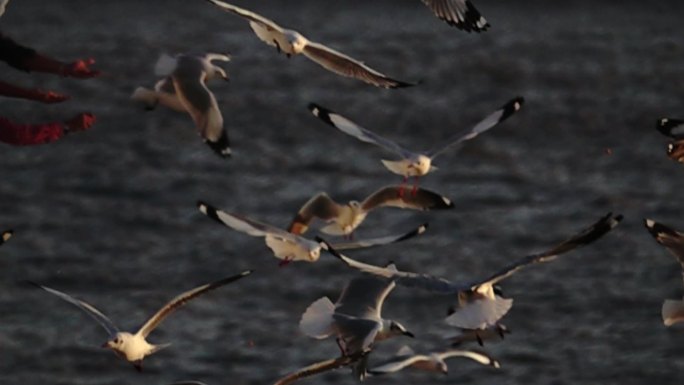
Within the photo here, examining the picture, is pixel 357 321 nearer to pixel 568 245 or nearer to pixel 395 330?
pixel 395 330

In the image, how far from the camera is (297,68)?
16.9 m

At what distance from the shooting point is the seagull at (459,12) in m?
8.44

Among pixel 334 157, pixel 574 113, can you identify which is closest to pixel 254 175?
pixel 334 157

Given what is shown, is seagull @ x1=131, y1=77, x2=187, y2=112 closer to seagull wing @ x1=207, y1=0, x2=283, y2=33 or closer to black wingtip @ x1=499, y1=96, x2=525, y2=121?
seagull wing @ x1=207, y1=0, x2=283, y2=33

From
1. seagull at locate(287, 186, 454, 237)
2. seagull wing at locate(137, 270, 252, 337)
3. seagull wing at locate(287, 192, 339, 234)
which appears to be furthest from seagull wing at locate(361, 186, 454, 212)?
seagull wing at locate(137, 270, 252, 337)

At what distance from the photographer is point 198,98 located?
849cm

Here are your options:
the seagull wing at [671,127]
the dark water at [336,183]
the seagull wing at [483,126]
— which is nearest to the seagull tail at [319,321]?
the seagull wing at [483,126]

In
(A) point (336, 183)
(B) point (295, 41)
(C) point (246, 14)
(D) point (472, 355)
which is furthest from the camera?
(A) point (336, 183)

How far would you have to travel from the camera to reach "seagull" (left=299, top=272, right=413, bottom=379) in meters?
8.28

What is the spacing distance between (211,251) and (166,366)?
6.89 feet

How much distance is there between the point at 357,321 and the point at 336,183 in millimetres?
5667

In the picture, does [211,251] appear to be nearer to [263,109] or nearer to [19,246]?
[19,246]

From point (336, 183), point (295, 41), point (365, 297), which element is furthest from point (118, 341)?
point (336, 183)

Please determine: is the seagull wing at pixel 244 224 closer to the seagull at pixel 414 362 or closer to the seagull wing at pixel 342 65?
the seagull wing at pixel 342 65
